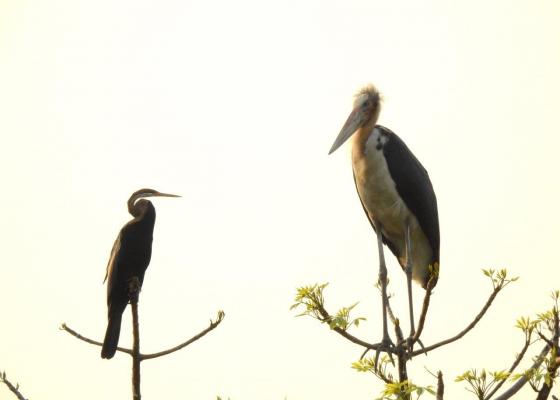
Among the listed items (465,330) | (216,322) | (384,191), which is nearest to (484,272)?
(465,330)

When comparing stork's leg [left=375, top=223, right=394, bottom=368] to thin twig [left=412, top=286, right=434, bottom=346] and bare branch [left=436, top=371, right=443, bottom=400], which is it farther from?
bare branch [left=436, top=371, right=443, bottom=400]

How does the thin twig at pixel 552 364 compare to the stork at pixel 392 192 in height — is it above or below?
below

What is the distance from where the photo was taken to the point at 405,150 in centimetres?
829

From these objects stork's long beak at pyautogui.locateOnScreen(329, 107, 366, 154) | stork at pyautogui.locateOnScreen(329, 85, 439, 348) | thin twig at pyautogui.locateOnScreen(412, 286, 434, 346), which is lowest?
thin twig at pyautogui.locateOnScreen(412, 286, 434, 346)

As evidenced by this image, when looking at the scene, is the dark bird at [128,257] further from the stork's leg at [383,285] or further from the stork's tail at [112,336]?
the stork's leg at [383,285]

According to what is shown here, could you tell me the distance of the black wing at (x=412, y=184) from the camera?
8.13 meters

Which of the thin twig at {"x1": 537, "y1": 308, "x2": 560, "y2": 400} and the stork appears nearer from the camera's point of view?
the thin twig at {"x1": 537, "y1": 308, "x2": 560, "y2": 400}

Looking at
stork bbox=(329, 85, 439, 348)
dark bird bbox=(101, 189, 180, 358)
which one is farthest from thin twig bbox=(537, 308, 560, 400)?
dark bird bbox=(101, 189, 180, 358)

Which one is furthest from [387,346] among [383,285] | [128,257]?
[128,257]

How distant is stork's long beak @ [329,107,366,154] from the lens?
841cm

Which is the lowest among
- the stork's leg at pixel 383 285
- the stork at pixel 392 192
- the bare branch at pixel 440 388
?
the bare branch at pixel 440 388

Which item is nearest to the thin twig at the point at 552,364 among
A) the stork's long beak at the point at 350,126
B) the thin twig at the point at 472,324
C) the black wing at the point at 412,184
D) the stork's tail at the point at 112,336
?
the thin twig at the point at 472,324

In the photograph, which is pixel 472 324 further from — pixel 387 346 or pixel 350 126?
pixel 350 126

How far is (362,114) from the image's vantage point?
8539mm
